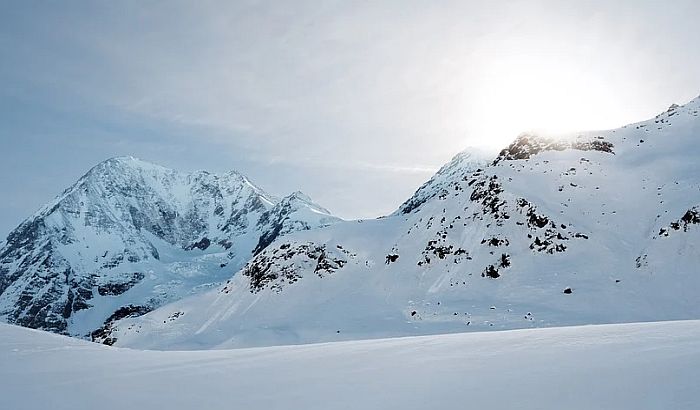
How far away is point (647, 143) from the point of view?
4012 centimetres

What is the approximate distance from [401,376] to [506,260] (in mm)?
29668

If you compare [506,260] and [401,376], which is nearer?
[401,376]

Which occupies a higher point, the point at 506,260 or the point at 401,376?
the point at 506,260

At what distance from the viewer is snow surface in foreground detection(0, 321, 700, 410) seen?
11.3 ft

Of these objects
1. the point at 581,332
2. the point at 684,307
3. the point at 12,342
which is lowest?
the point at 684,307

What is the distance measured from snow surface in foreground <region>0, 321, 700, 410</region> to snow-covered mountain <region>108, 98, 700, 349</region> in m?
20.0

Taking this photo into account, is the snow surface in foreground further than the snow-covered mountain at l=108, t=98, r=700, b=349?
No

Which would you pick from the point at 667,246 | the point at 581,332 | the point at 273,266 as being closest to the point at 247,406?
the point at 581,332

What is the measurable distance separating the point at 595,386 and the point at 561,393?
31 cm

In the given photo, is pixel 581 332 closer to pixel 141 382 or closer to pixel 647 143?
pixel 141 382

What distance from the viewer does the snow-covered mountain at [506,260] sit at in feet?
83.0

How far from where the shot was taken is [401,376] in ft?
14.1

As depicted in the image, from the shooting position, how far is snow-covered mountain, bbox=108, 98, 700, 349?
997 inches

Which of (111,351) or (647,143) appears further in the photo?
(647,143)
